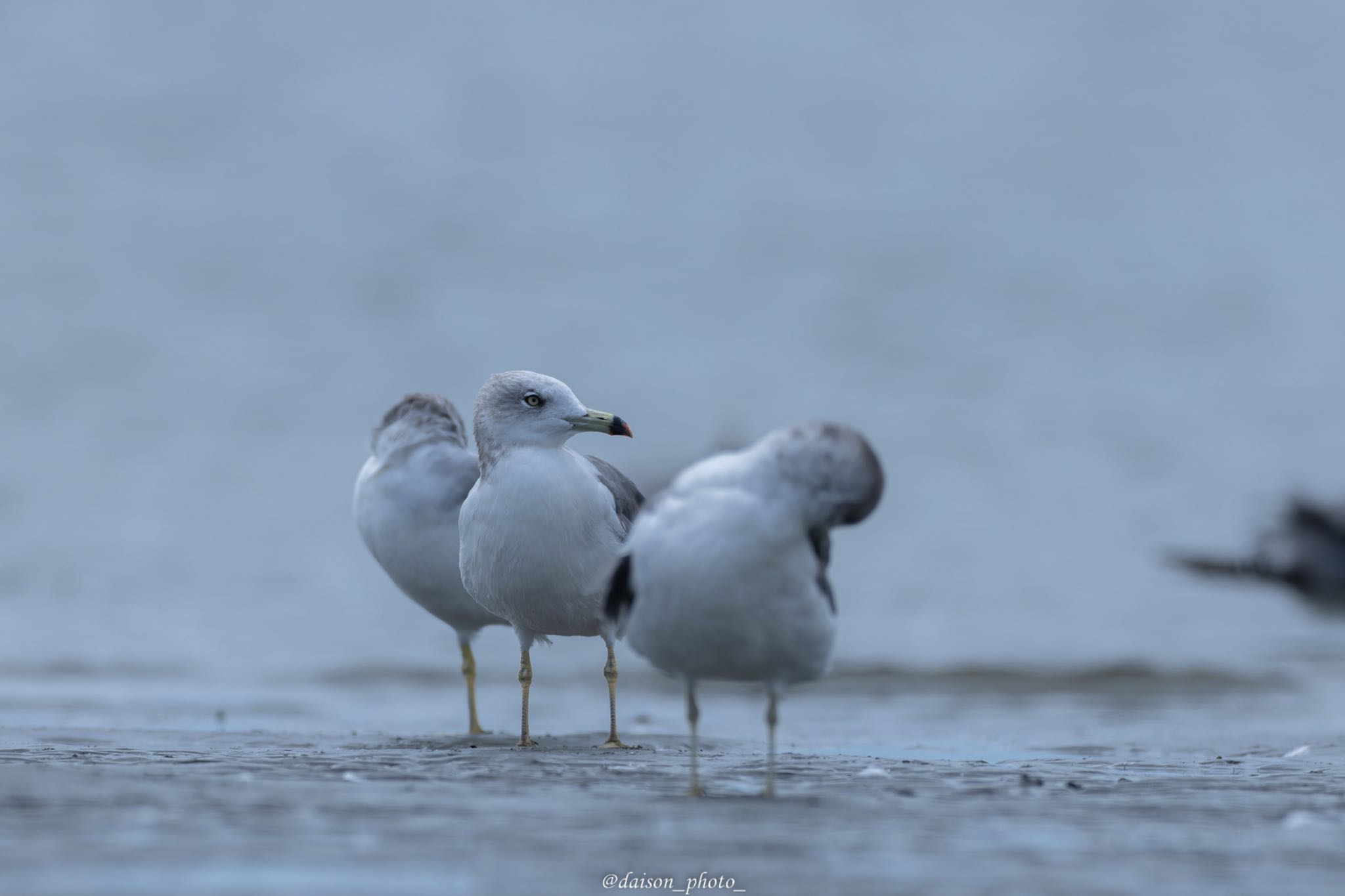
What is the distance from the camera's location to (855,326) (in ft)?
108

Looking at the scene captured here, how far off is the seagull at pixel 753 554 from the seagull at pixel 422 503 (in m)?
2.78

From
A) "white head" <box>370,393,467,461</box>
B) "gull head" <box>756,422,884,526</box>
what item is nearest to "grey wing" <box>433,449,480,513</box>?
"white head" <box>370,393,467,461</box>

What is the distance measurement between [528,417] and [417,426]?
1.54 m

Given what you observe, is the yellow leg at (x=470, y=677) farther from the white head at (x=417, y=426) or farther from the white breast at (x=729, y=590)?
the white breast at (x=729, y=590)

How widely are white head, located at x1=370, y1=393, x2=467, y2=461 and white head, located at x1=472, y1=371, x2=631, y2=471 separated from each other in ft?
4.24

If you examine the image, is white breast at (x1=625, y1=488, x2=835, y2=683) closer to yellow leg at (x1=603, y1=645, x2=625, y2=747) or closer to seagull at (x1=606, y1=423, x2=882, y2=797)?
seagull at (x1=606, y1=423, x2=882, y2=797)

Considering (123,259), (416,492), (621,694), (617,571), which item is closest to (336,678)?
(621,694)

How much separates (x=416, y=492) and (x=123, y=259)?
28.8 m

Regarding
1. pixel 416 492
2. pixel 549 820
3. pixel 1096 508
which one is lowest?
pixel 549 820

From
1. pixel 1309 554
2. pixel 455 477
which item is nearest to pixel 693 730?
pixel 455 477

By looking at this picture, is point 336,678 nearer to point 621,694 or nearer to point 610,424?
point 621,694

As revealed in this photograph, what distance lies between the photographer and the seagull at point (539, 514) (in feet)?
24.0

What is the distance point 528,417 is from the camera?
757cm

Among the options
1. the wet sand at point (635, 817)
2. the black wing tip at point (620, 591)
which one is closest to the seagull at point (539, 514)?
the wet sand at point (635, 817)
